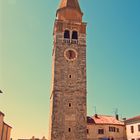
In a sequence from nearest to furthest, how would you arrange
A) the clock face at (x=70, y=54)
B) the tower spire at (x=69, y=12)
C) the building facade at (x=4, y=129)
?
1. the building facade at (x=4, y=129)
2. the clock face at (x=70, y=54)
3. the tower spire at (x=69, y=12)

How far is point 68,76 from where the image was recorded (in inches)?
1527

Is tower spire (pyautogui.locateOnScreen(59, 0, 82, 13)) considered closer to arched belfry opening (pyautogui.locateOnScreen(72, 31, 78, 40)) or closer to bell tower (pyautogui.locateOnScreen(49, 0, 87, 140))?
bell tower (pyautogui.locateOnScreen(49, 0, 87, 140))

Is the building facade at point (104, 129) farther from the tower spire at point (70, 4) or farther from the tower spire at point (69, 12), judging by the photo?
the tower spire at point (70, 4)

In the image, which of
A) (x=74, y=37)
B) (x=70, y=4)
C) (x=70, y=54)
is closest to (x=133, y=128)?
(x=70, y=54)

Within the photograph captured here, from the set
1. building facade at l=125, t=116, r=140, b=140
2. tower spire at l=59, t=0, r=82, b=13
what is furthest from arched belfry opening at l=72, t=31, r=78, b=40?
building facade at l=125, t=116, r=140, b=140

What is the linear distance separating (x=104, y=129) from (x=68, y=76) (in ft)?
41.8

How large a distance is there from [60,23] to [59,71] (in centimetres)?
855

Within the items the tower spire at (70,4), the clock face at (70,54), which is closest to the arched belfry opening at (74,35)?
the clock face at (70,54)

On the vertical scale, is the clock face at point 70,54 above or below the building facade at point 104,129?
above

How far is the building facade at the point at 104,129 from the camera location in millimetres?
43253

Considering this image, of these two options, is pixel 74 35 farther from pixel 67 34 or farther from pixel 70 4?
pixel 70 4

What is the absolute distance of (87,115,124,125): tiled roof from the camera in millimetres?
44844

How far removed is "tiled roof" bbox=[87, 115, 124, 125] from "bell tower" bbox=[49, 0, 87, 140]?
830cm

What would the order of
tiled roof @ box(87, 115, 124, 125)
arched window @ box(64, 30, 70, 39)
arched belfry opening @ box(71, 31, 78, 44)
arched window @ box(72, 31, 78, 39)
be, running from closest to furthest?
arched belfry opening @ box(71, 31, 78, 44) → arched window @ box(64, 30, 70, 39) → arched window @ box(72, 31, 78, 39) → tiled roof @ box(87, 115, 124, 125)
